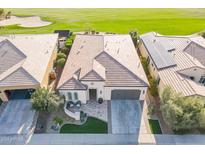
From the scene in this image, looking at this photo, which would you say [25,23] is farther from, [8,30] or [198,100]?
[198,100]

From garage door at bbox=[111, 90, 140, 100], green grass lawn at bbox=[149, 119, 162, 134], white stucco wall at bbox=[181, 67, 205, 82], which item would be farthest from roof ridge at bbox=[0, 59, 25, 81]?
white stucco wall at bbox=[181, 67, 205, 82]

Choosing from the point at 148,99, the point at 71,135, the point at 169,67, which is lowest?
the point at 71,135

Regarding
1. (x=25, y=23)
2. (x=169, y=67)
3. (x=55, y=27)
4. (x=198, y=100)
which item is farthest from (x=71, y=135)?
(x=25, y=23)

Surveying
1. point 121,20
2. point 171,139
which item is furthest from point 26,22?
point 171,139

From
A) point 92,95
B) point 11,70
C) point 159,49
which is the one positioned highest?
point 159,49

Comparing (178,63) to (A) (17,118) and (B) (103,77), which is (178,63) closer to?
(B) (103,77)

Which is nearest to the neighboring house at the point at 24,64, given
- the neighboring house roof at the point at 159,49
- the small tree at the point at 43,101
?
the small tree at the point at 43,101
